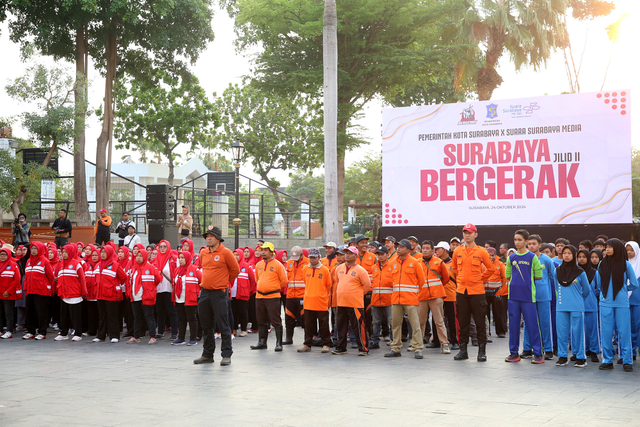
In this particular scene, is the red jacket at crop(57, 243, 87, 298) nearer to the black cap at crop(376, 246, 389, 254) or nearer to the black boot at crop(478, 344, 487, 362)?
the black cap at crop(376, 246, 389, 254)

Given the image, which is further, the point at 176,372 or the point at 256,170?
the point at 256,170

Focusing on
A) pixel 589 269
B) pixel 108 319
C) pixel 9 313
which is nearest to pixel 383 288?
pixel 589 269

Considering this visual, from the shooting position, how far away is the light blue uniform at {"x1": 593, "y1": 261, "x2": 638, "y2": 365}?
8945mm

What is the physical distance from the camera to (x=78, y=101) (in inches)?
892

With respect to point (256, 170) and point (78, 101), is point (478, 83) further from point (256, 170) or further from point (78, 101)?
point (256, 170)

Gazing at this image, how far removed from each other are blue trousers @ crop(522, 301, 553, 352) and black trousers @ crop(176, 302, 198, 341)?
5873 mm

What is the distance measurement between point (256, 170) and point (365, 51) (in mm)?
17951

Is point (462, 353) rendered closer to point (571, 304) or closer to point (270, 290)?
point (571, 304)

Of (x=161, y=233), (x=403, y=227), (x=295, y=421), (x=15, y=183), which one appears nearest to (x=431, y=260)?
(x=295, y=421)

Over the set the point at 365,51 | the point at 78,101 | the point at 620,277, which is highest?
the point at 365,51

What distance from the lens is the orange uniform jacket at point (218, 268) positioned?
9688 millimetres

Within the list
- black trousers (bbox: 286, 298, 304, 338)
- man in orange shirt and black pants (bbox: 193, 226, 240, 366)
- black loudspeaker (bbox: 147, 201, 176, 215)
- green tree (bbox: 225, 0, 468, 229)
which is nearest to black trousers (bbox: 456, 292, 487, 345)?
black trousers (bbox: 286, 298, 304, 338)

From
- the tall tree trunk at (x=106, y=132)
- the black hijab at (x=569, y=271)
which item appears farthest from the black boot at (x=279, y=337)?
the tall tree trunk at (x=106, y=132)

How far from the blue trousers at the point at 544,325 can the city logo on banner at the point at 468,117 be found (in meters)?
8.21
